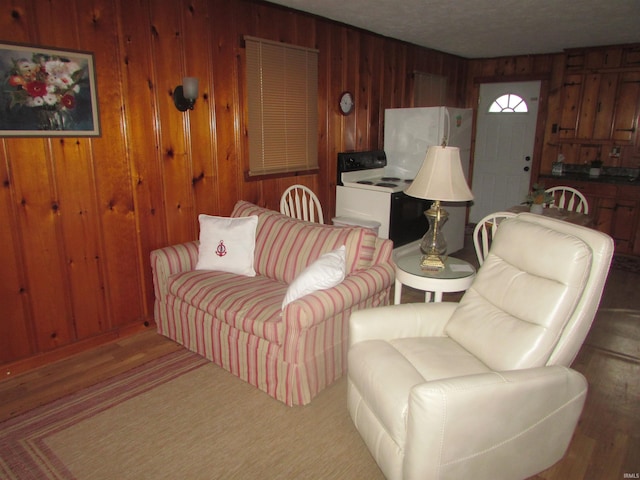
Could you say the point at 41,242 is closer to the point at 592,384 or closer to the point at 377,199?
the point at 377,199

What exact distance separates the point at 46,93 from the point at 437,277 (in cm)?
246

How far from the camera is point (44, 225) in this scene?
2.60 meters

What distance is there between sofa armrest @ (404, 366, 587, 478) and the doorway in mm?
4716

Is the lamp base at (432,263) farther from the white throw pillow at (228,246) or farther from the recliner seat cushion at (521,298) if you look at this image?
the white throw pillow at (228,246)

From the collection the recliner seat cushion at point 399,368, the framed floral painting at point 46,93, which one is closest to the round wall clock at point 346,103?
the framed floral painting at point 46,93

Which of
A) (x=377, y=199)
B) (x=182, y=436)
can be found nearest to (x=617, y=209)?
(x=377, y=199)

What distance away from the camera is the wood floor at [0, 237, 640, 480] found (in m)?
1.97

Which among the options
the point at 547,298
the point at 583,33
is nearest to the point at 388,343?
the point at 547,298

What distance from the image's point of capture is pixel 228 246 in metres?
2.99

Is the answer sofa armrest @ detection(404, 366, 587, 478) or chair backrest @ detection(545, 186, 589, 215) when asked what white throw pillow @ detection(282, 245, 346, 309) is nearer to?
sofa armrest @ detection(404, 366, 587, 478)

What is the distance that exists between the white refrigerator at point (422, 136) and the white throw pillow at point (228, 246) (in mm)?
2332

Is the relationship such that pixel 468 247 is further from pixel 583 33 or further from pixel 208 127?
pixel 208 127

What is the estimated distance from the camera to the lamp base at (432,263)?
106 inches

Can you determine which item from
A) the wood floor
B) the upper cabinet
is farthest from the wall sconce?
the upper cabinet
